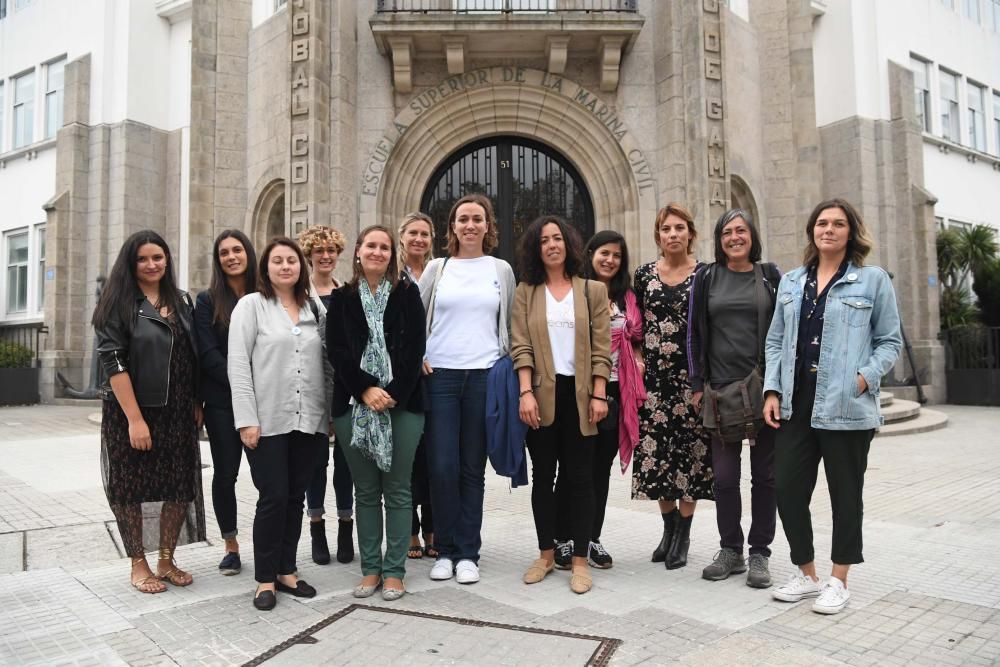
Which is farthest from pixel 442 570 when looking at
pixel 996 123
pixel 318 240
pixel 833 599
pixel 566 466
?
pixel 996 123

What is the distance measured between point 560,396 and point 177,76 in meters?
18.3

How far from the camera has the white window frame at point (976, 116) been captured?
22.1 metres

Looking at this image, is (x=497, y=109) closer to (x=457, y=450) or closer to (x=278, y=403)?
(x=457, y=450)

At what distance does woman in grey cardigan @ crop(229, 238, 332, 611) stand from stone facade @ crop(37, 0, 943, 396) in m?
7.08

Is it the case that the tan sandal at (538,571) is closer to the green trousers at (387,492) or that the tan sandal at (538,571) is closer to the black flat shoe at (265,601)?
the green trousers at (387,492)

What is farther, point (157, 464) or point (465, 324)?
point (465, 324)

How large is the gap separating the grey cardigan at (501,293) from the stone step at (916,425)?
8785mm

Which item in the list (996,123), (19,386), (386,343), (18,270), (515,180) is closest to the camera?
(386,343)

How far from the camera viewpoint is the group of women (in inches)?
152

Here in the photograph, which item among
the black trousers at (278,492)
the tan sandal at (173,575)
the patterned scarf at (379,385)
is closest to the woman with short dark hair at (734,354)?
the patterned scarf at (379,385)

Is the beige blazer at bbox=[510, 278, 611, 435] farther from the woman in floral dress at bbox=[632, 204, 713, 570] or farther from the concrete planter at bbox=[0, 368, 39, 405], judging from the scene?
the concrete planter at bbox=[0, 368, 39, 405]

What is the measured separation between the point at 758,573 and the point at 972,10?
25325 millimetres

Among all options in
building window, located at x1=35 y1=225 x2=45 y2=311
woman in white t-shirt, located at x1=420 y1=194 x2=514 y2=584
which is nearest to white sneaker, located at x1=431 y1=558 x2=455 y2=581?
woman in white t-shirt, located at x1=420 y1=194 x2=514 y2=584

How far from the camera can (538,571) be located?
4219 mm
